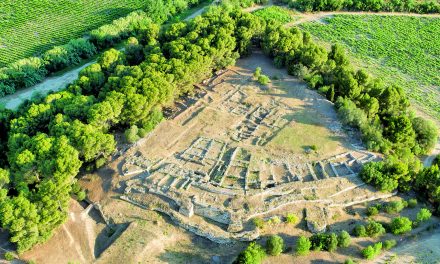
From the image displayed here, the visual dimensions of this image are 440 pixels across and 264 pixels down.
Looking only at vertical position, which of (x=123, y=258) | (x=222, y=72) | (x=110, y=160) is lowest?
(x=123, y=258)

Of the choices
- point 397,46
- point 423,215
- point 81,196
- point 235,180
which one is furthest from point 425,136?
point 81,196

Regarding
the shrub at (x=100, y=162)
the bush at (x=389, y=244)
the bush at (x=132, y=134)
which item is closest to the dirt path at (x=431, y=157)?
the bush at (x=389, y=244)

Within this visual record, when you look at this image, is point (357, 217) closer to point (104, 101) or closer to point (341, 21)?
point (104, 101)

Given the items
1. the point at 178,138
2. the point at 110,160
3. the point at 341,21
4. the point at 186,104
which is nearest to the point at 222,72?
the point at 186,104

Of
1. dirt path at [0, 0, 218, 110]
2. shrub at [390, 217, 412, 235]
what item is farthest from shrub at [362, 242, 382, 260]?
A: dirt path at [0, 0, 218, 110]

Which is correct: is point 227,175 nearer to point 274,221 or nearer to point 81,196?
point 274,221

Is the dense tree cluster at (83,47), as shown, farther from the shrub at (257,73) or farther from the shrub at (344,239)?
the shrub at (344,239)
